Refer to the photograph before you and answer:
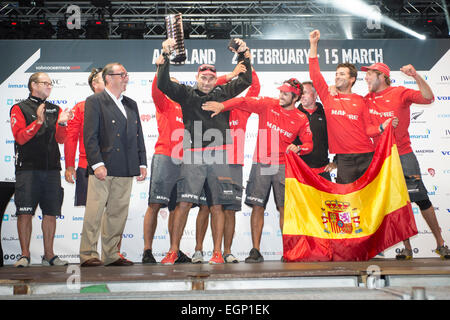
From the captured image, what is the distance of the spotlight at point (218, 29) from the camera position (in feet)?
23.7

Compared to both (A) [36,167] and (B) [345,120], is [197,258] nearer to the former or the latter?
(A) [36,167]

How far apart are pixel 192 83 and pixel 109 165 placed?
1977 millimetres

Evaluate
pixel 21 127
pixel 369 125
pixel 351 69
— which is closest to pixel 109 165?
pixel 21 127

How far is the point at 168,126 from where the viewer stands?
17.8 ft

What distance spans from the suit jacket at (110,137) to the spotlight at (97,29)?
3130 millimetres

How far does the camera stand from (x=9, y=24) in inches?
311

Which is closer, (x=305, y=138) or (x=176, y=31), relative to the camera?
(x=176, y=31)

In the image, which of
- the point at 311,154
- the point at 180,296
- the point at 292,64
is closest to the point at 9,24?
the point at 292,64

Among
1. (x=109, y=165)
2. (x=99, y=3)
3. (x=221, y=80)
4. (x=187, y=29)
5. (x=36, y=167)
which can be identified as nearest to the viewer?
(x=109, y=165)

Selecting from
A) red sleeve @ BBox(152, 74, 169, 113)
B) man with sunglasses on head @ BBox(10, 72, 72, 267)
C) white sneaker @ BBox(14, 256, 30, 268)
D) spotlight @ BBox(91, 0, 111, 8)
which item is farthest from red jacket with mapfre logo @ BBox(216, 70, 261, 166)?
spotlight @ BBox(91, 0, 111, 8)

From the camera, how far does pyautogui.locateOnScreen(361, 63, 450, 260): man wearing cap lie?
539 centimetres

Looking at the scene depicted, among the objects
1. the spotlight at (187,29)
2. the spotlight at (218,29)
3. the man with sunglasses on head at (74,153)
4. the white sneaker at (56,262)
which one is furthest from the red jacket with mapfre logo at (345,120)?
the white sneaker at (56,262)

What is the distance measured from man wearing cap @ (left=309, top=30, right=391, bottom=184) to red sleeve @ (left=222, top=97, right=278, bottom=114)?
0.69 m
